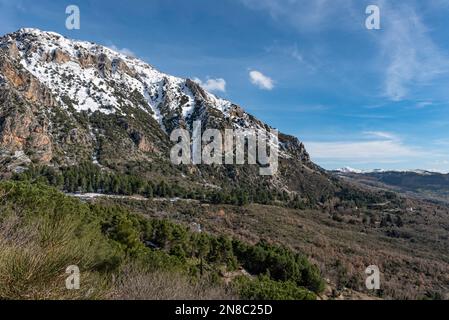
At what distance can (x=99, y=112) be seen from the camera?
119 m

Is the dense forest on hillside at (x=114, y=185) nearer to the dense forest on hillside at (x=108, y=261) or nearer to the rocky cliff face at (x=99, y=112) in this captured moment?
the rocky cliff face at (x=99, y=112)

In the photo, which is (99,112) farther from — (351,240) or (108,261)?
(108,261)

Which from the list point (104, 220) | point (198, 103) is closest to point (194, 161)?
point (198, 103)

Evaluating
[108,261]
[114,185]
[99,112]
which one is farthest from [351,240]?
[99,112]

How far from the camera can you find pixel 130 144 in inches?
4193

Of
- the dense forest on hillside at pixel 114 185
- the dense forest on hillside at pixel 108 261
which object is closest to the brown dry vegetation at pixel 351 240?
the dense forest on hillside at pixel 108 261

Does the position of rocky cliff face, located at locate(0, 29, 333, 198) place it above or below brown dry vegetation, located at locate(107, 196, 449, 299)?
above

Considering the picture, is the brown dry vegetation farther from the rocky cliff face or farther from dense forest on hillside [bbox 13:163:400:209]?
the rocky cliff face

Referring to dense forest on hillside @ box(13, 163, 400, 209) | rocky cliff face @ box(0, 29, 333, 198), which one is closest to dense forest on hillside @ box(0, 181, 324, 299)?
dense forest on hillside @ box(13, 163, 400, 209)

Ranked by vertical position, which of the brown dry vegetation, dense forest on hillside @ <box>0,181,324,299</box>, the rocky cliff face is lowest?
the brown dry vegetation

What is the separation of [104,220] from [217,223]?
1208 inches

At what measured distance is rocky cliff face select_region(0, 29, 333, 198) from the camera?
278 ft

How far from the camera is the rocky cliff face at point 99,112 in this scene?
278ft

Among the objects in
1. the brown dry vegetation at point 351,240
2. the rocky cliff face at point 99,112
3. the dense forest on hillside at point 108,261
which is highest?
the rocky cliff face at point 99,112
